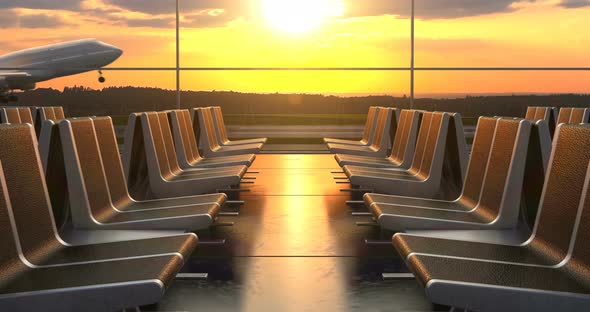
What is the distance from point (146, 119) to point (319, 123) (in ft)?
23.1

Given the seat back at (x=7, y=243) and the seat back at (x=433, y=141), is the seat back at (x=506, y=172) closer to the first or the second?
the seat back at (x=433, y=141)

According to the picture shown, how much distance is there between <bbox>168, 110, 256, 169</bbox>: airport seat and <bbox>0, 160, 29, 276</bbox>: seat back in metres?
3.74

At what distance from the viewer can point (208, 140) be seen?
8219 mm

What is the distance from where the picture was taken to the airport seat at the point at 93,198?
3.33 m

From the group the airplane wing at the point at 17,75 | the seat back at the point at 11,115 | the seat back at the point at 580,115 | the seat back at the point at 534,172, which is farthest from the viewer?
the airplane wing at the point at 17,75

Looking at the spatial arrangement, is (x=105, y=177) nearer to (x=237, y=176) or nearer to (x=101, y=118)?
(x=101, y=118)

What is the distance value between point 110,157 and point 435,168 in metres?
1.99

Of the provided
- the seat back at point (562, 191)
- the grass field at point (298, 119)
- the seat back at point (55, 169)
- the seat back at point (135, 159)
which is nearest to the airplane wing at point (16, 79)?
the grass field at point (298, 119)

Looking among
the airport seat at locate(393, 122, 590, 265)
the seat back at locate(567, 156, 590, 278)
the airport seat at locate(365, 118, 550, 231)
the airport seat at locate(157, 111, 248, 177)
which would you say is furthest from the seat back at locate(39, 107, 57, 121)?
the seat back at locate(567, 156, 590, 278)

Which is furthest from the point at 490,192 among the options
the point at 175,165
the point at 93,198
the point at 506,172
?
the point at 175,165

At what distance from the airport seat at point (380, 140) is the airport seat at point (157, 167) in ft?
8.93

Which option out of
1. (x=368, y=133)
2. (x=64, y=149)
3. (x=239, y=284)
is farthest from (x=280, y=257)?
(x=368, y=133)

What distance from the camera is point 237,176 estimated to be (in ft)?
18.2

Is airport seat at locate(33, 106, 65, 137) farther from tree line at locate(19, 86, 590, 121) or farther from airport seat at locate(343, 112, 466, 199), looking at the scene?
airport seat at locate(343, 112, 466, 199)
